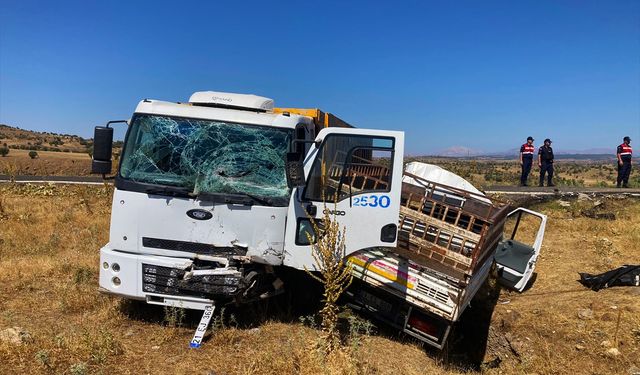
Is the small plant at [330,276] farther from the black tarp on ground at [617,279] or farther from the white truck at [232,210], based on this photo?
the black tarp on ground at [617,279]

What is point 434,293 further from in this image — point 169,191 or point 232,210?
point 169,191

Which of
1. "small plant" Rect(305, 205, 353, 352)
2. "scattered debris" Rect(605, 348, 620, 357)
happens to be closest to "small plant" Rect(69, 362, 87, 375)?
"small plant" Rect(305, 205, 353, 352)

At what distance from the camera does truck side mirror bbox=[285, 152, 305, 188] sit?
4816 mm

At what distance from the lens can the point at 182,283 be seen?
16.6 ft

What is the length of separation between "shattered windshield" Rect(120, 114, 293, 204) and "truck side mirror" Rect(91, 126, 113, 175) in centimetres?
21

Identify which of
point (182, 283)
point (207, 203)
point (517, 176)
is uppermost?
point (207, 203)

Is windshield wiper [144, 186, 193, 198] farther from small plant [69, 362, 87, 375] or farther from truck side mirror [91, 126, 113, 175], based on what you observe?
small plant [69, 362, 87, 375]

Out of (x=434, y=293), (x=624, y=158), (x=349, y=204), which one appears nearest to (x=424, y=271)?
(x=434, y=293)

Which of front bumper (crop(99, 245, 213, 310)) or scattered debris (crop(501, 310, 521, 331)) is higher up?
front bumper (crop(99, 245, 213, 310))

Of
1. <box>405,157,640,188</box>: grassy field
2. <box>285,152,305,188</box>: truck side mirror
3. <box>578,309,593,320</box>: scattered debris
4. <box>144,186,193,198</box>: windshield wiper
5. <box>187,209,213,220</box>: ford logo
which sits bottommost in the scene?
<box>578,309,593,320</box>: scattered debris

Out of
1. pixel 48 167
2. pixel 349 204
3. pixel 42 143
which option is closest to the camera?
pixel 349 204

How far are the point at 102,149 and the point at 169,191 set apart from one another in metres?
0.97

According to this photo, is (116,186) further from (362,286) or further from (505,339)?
(505,339)

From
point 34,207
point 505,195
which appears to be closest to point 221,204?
point 34,207
